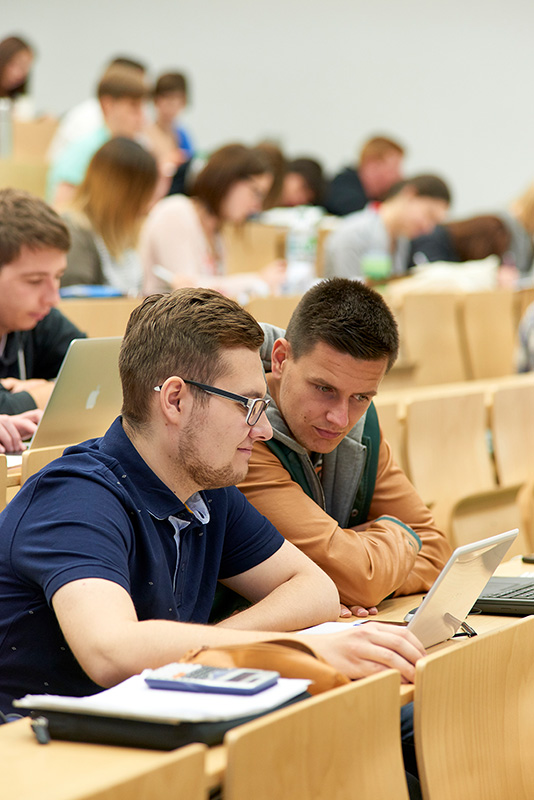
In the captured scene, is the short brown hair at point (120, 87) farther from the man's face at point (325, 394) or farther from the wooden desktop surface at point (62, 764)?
the wooden desktop surface at point (62, 764)

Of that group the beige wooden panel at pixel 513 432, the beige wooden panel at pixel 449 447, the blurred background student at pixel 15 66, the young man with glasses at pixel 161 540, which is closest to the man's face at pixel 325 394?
the young man with glasses at pixel 161 540

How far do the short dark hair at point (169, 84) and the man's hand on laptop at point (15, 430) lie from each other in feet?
16.8

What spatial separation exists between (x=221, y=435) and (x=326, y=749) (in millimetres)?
520

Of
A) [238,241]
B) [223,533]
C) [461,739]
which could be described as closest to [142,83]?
[238,241]

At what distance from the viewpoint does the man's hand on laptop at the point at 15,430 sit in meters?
2.13

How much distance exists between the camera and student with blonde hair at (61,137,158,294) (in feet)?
12.2

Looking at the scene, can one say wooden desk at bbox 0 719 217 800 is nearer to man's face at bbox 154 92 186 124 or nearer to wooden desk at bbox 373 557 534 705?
wooden desk at bbox 373 557 534 705

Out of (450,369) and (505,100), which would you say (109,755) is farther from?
(505,100)

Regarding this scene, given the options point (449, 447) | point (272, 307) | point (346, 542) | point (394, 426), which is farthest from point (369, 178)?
point (346, 542)

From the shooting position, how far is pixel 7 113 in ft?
21.5

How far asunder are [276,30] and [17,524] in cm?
821

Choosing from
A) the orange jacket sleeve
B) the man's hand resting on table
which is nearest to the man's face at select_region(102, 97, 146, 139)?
the orange jacket sleeve

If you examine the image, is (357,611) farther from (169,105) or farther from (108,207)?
(169,105)

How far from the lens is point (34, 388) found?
2379mm
